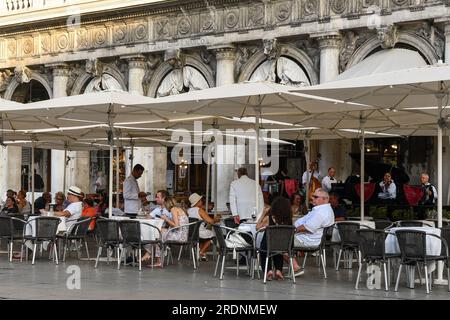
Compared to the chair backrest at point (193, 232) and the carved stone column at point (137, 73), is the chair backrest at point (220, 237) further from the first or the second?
the carved stone column at point (137, 73)

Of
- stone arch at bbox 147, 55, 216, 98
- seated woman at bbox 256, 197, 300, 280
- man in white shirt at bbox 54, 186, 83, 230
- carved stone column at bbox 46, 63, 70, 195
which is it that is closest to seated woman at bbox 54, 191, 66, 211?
man in white shirt at bbox 54, 186, 83, 230

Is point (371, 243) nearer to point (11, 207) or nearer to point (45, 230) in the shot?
point (45, 230)

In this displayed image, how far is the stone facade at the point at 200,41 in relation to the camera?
23.4 metres

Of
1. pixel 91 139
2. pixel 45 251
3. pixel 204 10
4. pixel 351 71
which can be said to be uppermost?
pixel 204 10

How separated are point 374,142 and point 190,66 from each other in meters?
5.91

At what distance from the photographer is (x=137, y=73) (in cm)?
2958

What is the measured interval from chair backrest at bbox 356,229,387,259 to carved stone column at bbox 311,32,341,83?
12.1 metres

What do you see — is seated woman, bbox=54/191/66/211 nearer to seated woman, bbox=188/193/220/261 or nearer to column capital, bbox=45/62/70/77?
seated woman, bbox=188/193/220/261

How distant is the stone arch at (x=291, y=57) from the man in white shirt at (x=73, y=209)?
9.69m

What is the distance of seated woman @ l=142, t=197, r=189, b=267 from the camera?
15523 mm

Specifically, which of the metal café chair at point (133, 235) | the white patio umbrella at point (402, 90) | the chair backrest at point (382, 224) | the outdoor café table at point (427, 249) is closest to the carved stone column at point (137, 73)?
the chair backrest at point (382, 224)
